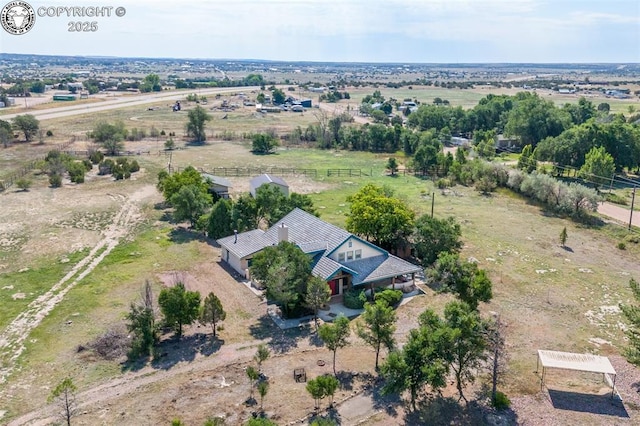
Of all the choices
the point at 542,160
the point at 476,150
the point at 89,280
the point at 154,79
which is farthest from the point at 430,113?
the point at 154,79

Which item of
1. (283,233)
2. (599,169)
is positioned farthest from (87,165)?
(599,169)

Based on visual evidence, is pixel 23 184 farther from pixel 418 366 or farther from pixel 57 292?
pixel 418 366

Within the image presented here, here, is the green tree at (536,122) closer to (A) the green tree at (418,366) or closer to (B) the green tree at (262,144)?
(B) the green tree at (262,144)

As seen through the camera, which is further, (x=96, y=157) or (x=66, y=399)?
(x=96, y=157)

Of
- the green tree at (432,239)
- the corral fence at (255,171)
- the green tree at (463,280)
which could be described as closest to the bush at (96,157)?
the corral fence at (255,171)

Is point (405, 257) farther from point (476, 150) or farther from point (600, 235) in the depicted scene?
point (476, 150)
